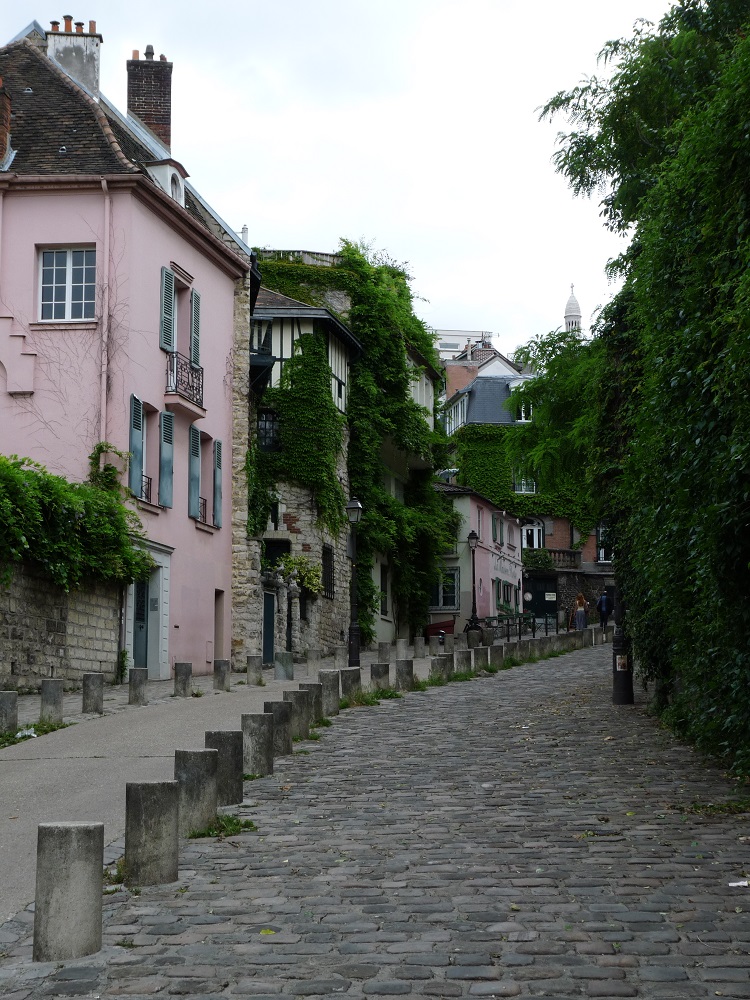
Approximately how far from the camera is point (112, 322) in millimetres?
24734

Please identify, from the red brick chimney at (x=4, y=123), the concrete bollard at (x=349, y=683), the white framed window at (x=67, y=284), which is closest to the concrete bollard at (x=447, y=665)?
the concrete bollard at (x=349, y=683)

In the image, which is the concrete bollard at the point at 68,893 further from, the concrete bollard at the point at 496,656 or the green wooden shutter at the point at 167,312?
the green wooden shutter at the point at 167,312

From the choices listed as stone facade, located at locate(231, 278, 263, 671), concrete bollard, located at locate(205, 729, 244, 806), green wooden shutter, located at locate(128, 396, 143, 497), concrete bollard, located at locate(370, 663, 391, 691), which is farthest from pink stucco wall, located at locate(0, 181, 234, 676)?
concrete bollard, located at locate(205, 729, 244, 806)

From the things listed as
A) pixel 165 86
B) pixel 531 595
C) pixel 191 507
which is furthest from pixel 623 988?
pixel 531 595

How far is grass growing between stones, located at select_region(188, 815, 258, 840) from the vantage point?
8812 millimetres

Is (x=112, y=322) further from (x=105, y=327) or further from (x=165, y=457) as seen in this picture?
(x=165, y=457)

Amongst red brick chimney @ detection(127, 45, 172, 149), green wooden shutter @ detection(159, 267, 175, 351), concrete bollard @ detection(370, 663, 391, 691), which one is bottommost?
concrete bollard @ detection(370, 663, 391, 691)

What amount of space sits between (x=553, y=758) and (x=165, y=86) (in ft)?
83.3

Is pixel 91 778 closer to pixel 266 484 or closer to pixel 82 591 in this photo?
pixel 82 591

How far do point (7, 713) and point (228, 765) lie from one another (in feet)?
18.4

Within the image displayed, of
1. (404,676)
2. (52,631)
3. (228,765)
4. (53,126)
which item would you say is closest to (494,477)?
(53,126)

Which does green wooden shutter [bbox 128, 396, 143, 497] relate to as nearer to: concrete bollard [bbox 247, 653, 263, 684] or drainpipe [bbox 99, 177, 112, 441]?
drainpipe [bbox 99, 177, 112, 441]

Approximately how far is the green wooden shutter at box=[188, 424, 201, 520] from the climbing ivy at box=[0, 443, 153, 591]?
2.96 meters

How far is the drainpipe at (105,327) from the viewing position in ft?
80.0
